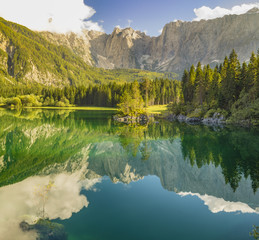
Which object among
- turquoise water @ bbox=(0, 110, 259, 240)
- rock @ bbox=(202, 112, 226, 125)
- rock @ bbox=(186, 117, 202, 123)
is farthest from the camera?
rock @ bbox=(186, 117, 202, 123)

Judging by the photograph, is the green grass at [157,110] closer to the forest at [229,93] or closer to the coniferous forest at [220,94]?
the coniferous forest at [220,94]

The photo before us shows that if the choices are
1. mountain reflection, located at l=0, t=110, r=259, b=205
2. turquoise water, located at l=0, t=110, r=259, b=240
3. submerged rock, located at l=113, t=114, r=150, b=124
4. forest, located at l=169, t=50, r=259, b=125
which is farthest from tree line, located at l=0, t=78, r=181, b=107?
turquoise water, located at l=0, t=110, r=259, b=240

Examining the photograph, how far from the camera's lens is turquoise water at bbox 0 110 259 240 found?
Result: 1127cm

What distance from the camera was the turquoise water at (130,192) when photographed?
11.3m

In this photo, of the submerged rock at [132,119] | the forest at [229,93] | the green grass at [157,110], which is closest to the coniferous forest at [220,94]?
the forest at [229,93]

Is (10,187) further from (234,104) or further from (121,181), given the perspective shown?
(234,104)

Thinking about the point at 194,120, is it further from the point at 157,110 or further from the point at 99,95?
the point at 99,95

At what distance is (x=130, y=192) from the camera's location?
16203mm

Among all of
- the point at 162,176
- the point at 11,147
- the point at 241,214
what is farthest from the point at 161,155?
the point at 11,147

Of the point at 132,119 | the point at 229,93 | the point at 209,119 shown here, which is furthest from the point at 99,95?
the point at 229,93

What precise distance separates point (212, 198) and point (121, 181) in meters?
7.77

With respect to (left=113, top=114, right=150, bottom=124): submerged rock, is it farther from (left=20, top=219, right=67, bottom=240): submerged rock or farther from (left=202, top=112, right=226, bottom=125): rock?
(left=20, top=219, right=67, bottom=240): submerged rock

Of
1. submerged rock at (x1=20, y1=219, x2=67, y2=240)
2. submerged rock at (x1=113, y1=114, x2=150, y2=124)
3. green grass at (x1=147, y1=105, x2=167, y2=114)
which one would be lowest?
submerged rock at (x1=20, y1=219, x2=67, y2=240)

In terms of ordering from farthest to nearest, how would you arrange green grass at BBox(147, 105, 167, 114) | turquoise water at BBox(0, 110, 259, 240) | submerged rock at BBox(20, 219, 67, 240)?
green grass at BBox(147, 105, 167, 114) → turquoise water at BBox(0, 110, 259, 240) → submerged rock at BBox(20, 219, 67, 240)
